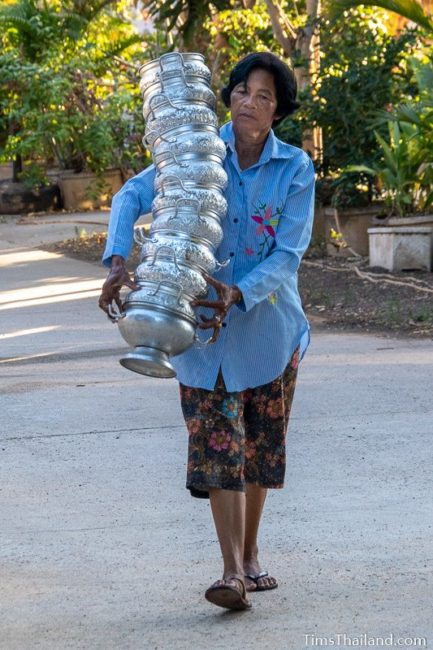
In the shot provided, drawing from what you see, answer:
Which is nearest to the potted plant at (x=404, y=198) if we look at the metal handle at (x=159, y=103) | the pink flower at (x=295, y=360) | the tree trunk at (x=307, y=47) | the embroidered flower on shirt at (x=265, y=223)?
the tree trunk at (x=307, y=47)

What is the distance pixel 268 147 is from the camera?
400 cm

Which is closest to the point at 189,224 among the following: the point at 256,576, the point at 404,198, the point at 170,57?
the point at 170,57

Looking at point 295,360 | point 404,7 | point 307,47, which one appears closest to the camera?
point 295,360

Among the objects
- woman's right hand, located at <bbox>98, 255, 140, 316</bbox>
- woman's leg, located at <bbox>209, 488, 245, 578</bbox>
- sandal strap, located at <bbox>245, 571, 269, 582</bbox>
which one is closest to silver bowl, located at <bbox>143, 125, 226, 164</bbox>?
woman's right hand, located at <bbox>98, 255, 140, 316</bbox>

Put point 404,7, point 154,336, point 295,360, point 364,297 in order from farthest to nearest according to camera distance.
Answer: point 404,7 → point 364,297 → point 295,360 → point 154,336

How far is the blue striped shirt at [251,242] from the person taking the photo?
3.91 meters

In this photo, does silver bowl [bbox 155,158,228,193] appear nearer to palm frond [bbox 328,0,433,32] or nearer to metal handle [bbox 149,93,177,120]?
metal handle [bbox 149,93,177,120]

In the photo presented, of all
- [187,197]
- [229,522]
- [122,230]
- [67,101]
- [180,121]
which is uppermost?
[67,101]

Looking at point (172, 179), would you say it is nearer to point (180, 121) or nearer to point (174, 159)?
point (174, 159)

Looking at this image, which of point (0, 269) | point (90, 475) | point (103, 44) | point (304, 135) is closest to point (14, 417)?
point (90, 475)

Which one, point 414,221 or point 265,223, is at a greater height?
point 265,223

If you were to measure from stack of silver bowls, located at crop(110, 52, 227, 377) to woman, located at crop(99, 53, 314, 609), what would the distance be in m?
0.11

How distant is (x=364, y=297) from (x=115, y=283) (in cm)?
689

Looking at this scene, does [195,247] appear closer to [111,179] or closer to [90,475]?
[90,475]
